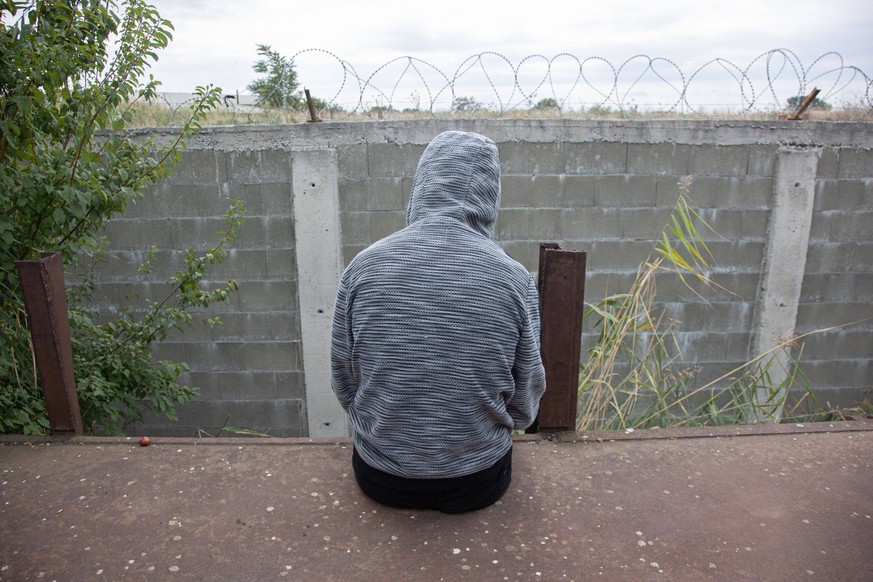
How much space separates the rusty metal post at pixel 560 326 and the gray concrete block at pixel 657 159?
2261 millimetres

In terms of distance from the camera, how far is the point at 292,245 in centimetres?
438

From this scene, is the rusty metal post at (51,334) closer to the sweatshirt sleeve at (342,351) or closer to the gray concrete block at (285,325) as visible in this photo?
the sweatshirt sleeve at (342,351)

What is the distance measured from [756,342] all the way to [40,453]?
4.53m

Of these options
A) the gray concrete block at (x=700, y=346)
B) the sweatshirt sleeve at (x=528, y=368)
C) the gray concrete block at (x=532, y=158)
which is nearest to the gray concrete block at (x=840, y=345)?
the gray concrete block at (x=700, y=346)

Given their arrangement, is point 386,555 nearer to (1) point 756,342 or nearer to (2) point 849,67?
(1) point 756,342

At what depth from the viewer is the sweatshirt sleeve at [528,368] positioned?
1887 millimetres

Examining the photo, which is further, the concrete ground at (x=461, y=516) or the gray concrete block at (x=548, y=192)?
the gray concrete block at (x=548, y=192)

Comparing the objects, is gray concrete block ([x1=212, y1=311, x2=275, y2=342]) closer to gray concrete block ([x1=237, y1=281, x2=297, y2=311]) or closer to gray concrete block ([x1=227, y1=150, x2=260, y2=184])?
gray concrete block ([x1=237, y1=281, x2=297, y2=311])

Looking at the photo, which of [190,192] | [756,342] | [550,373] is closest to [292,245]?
[190,192]

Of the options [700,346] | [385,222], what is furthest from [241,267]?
[700,346]

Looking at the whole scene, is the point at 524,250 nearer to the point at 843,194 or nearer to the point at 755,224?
the point at 755,224

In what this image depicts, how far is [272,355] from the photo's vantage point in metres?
4.55

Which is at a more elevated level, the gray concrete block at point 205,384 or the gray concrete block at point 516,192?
the gray concrete block at point 516,192

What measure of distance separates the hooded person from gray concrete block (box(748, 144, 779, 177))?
3.26 m
